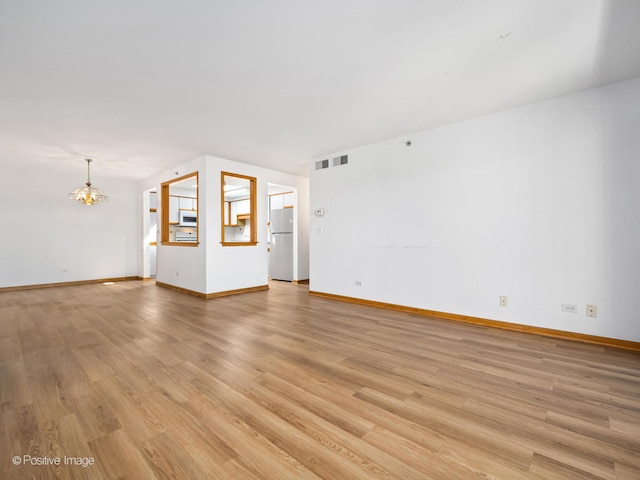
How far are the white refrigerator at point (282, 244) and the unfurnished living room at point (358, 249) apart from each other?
176 cm

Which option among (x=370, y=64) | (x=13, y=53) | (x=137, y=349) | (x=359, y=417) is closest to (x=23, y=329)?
(x=137, y=349)

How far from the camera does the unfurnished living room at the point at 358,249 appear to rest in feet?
5.00

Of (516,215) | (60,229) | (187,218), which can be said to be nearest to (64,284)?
(60,229)

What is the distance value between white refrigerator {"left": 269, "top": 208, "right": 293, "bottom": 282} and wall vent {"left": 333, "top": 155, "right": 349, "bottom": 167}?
2.17 m

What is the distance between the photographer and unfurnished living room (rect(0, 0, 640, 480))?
152 centimetres

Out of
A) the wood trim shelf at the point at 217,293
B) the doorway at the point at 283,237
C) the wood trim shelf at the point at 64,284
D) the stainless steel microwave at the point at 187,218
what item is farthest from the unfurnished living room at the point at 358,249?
the stainless steel microwave at the point at 187,218

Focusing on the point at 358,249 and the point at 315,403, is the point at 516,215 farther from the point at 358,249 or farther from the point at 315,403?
the point at 315,403

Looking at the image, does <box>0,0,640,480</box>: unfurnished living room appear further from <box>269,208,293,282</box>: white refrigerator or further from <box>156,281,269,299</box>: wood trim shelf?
<box>269,208,293,282</box>: white refrigerator

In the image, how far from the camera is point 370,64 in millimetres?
2471

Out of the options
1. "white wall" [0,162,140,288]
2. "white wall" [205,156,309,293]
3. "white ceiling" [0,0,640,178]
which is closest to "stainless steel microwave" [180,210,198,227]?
"white wall" [0,162,140,288]

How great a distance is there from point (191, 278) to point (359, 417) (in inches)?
183

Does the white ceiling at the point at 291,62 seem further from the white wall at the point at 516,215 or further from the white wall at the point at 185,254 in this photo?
the white wall at the point at 185,254

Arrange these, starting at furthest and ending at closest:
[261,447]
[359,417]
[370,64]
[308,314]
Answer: [308,314], [370,64], [359,417], [261,447]

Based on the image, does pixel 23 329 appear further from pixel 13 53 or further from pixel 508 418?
pixel 508 418
